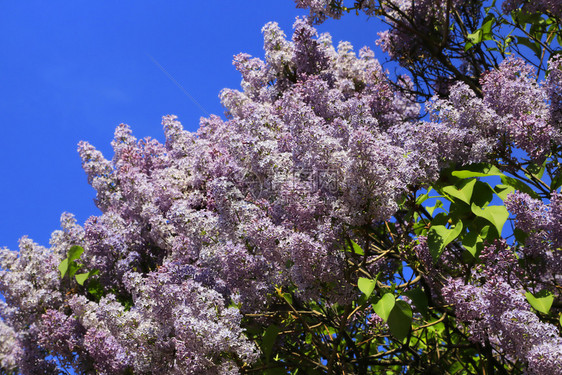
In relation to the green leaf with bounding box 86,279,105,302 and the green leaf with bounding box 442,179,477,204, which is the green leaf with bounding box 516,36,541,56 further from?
the green leaf with bounding box 86,279,105,302

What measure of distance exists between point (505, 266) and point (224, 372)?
4.89 ft

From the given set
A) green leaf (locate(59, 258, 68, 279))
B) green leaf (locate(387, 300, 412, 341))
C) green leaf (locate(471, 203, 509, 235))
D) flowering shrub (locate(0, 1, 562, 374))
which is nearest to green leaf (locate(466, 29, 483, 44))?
flowering shrub (locate(0, 1, 562, 374))

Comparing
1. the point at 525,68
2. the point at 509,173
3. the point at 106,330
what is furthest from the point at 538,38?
the point at 106,330

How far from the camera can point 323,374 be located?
3.78 m

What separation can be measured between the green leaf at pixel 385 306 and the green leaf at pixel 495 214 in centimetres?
63

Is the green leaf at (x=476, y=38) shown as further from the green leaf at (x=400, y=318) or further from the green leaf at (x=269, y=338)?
the green leaf at (x=269, y=338)

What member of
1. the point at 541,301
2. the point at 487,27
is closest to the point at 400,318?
the point at 541,301

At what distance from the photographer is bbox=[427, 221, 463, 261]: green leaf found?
3.08 m

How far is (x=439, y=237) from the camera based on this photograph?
3156mm

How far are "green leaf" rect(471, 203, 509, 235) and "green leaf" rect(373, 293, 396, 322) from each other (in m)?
0.63

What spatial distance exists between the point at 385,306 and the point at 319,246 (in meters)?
0.42

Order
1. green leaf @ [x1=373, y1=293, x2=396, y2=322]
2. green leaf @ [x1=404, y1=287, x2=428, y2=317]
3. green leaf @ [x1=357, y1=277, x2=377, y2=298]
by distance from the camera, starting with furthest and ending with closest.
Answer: green leaf @ [x1=404, y1=287, x2=428, y2=317], green leaf @ [x1=373, y1=293, x2=396, y2=322], green leaf @ [x1=357, y1=277, x2=377, y2=298]

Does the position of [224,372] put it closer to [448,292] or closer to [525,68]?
[448,292]

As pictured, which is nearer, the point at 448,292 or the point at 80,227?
the point at 448,292
